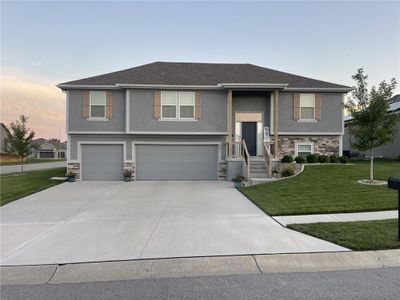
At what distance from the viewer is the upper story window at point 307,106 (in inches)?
564

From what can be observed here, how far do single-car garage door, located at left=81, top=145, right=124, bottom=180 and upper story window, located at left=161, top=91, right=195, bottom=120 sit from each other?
3.37 m

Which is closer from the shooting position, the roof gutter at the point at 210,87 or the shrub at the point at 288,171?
the shrub at the point at 288,171

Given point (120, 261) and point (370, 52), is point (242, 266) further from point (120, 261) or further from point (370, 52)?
point (370, 52)

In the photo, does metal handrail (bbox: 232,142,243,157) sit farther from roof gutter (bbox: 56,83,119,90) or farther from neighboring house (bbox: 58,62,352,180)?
roof gutter (bbox: 56,83,119,90)

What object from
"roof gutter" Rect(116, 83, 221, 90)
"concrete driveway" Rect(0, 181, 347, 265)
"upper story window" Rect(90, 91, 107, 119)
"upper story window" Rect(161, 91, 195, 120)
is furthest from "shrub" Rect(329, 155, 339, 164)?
"upper story window" Rect(90, 91, 107, 119)

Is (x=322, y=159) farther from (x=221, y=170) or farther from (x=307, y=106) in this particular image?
(x=221, y=170)

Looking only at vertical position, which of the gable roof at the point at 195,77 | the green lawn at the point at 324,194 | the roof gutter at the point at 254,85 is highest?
the gable roof at the point at 195,77

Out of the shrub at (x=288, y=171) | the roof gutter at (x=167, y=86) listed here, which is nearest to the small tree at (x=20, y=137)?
the roof gutter at (x=167, y=86)

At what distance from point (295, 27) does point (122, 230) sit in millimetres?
13637

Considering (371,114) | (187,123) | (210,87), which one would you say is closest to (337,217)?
(371,114)

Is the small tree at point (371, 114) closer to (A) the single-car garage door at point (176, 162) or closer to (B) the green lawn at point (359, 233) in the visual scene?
(B) the green lawn at point (359, 233)

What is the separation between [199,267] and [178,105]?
11098 mm

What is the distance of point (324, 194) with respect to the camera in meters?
8.33

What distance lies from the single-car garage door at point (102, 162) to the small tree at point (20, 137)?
5.55 metres
